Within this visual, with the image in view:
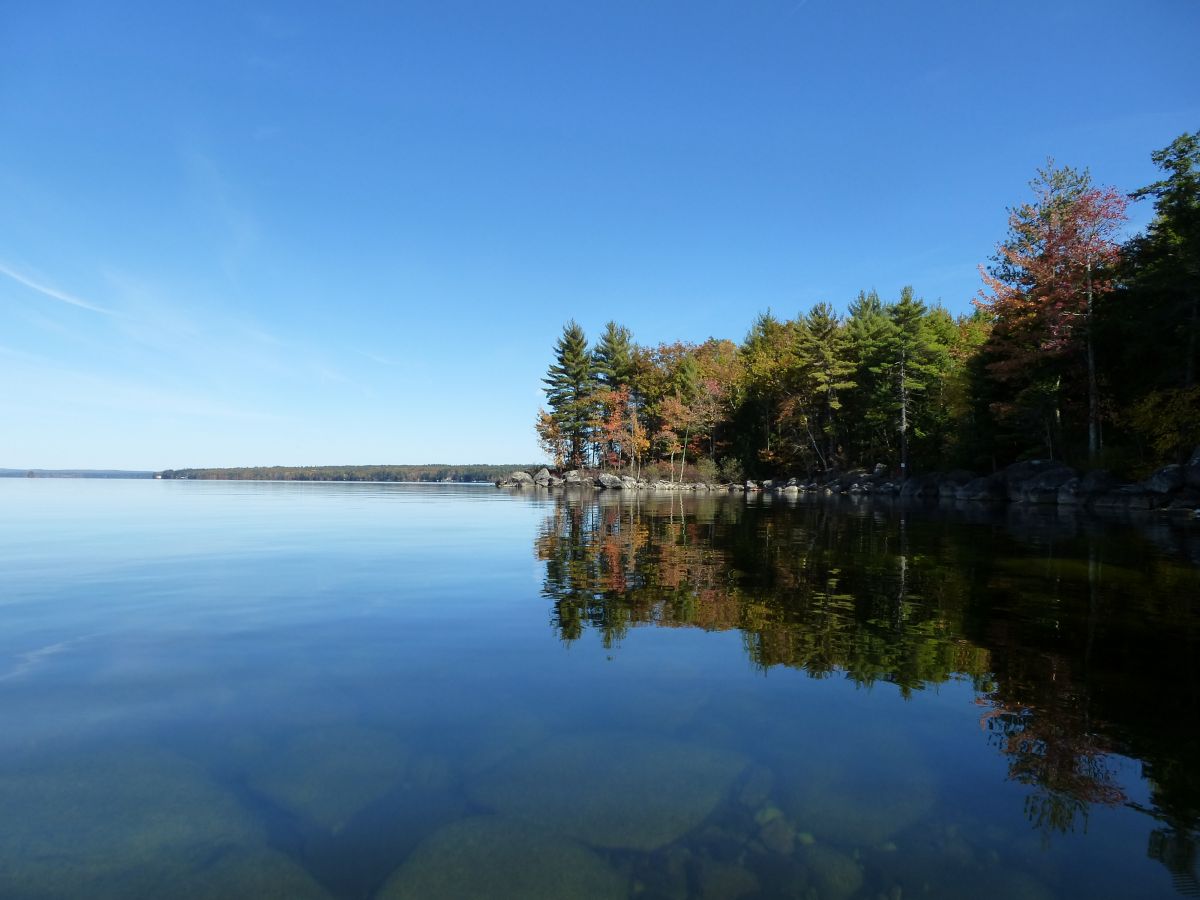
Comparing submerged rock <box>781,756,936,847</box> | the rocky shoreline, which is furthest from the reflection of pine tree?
the rocky shoreline

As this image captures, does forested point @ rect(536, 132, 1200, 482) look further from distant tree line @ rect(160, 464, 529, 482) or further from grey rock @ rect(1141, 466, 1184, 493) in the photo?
distant tree line @ rect(160, 464, 529, 482)

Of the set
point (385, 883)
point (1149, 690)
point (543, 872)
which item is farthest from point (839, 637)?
point (385, 883)

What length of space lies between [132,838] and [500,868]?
5.81 feet

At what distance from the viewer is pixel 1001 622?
7102mm

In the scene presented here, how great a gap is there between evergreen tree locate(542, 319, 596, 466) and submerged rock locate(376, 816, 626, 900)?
75.6 meters

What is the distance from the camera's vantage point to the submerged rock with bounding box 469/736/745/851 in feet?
10.00

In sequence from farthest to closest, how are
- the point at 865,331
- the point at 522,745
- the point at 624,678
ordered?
the point at 865,331 < the point at 624,678 < the point at 522,745

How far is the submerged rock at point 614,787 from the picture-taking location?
305 centimetres

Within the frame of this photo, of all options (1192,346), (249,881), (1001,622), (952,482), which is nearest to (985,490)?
(952,482)

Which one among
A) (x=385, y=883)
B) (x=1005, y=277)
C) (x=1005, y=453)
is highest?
(x=1005, y=277)

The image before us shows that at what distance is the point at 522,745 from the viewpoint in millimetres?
3920

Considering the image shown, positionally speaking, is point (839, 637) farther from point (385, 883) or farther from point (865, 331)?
point (865, 331)

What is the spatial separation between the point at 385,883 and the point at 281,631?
194 inches

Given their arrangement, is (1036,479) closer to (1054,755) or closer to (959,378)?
(959,378)
